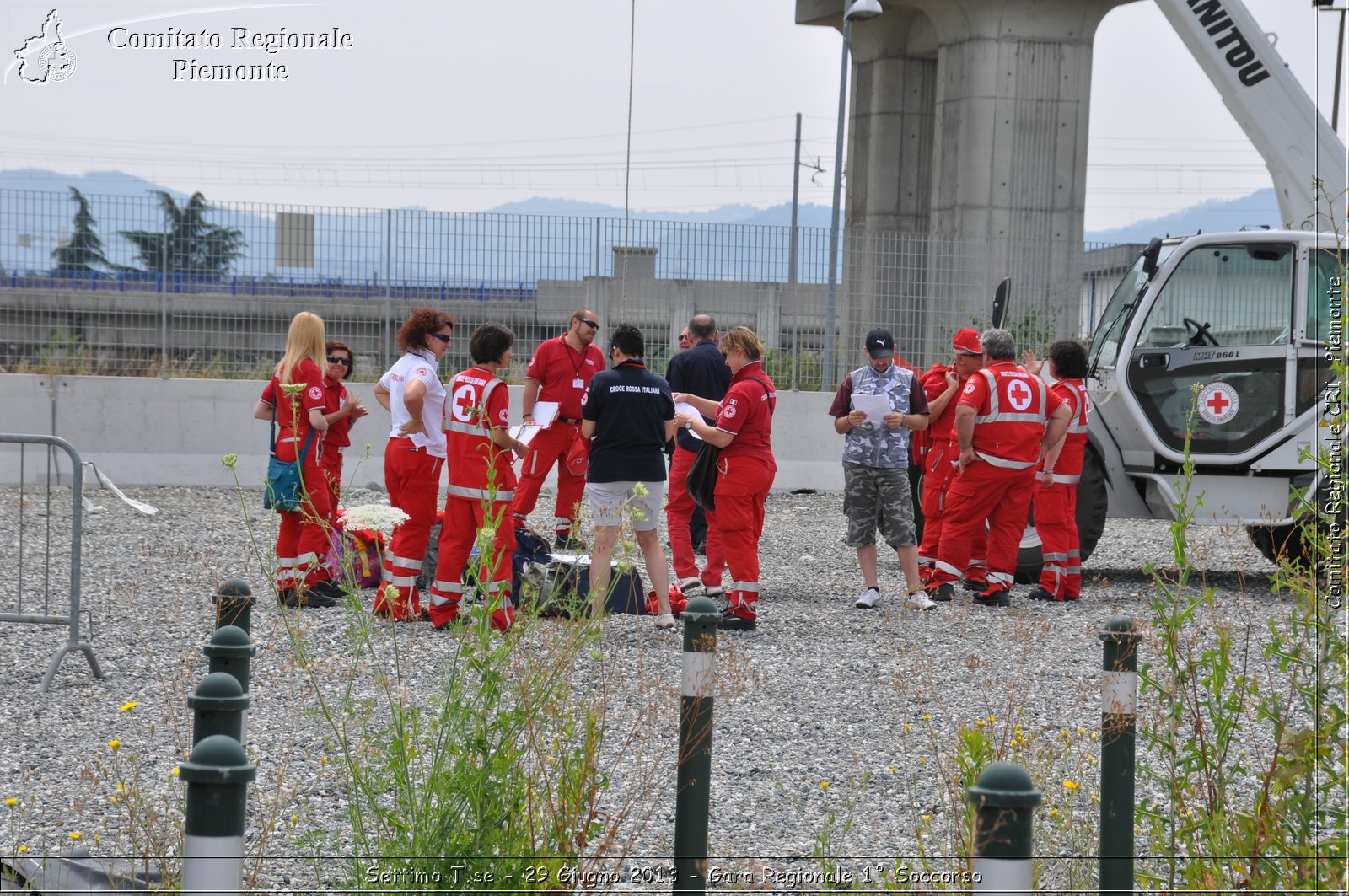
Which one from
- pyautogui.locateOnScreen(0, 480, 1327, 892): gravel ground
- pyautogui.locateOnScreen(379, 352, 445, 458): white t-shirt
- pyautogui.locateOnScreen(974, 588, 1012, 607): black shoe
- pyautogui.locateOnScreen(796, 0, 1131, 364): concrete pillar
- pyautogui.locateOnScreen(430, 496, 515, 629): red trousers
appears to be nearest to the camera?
pyautogui.locateOnScreen(0, 480, 1327, 892): gravel ground

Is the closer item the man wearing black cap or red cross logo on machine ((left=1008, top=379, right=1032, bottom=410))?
the man wearing black cap

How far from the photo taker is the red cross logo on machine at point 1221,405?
10.4m

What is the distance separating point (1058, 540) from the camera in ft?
32.2

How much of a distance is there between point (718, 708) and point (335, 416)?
361cm

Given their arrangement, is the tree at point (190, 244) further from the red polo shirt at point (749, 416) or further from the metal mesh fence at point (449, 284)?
→ the red polo shirt at point (749, 416)

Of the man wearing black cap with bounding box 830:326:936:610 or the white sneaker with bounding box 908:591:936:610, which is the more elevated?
the man wearing black cap with bounding box 830:326:936:610

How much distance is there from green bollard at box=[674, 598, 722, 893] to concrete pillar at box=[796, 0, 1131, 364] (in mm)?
13781

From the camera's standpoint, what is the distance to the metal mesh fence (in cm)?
1573

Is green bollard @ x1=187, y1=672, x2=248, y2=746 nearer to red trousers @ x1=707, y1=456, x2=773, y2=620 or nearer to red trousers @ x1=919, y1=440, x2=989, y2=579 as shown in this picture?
red trousers @ x1=707, y1=456, x2=773, y2=620

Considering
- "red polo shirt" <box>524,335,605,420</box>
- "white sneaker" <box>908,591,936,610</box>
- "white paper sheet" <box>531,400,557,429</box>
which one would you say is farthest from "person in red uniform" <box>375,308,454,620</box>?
"white sneaker" <box>908,591,936,610</box>

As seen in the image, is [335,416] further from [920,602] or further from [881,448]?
[920,602]

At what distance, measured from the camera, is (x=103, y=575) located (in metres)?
9.49

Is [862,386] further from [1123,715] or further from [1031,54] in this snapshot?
[1031,54]

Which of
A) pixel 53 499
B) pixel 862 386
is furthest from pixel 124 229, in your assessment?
pixel 862 386
